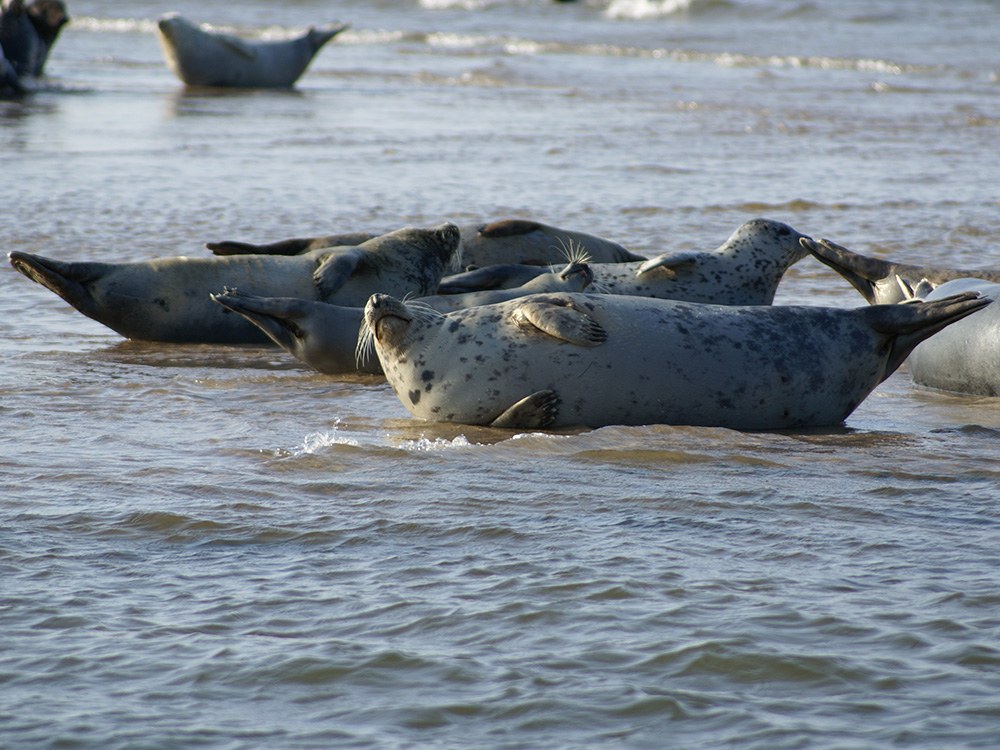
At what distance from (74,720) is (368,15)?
125ft

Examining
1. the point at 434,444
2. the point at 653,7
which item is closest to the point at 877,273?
the point at 434,444

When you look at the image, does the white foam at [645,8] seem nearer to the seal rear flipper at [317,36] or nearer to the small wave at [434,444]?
the seal rear flipper at [317,36]

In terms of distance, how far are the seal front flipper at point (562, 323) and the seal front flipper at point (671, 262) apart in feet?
6.09

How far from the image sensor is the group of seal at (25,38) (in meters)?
17.9

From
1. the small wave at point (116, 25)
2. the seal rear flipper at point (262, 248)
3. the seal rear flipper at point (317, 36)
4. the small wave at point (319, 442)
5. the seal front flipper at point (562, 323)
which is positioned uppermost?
the small wave at point (116, 25)

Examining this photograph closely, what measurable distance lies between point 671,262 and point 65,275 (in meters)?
2.89

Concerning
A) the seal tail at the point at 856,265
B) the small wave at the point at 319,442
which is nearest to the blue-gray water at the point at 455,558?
the small wave at the point at 319,442

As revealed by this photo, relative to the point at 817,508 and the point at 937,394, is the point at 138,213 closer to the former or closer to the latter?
the point at 937,394

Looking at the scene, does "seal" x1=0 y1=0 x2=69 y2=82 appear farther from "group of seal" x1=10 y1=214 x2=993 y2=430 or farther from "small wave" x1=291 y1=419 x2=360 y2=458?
"small wave" x1=291 y1=419 x2=360 y2=458

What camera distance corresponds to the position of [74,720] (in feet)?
8.39

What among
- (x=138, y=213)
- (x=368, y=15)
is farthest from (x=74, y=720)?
(x=368, y=15)

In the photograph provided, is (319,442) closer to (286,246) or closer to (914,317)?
(914,317)

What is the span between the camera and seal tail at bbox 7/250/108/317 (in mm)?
6395

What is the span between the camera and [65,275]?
6457mm
